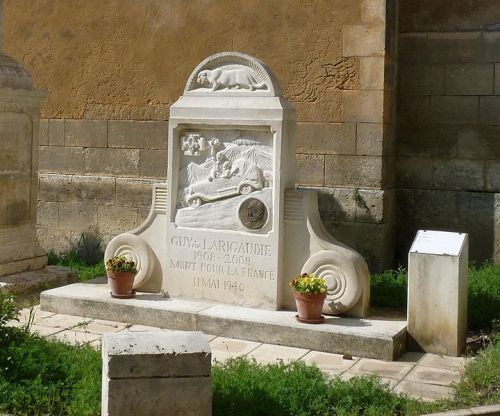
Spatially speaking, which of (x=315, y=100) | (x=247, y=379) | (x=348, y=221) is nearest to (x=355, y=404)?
(x=247, y=379)

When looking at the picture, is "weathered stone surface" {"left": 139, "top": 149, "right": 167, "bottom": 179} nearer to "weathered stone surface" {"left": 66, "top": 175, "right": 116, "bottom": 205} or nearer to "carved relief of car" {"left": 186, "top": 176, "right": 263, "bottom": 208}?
"weathered stone surface" {"left": 66, "top": 175, "right": 116, "bottom": 205}

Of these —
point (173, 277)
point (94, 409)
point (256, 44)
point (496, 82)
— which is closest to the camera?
point (94, 409)

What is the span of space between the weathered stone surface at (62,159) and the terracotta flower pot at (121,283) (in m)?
3.37

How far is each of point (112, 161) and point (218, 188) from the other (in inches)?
128

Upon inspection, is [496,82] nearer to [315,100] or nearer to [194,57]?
[315,100]

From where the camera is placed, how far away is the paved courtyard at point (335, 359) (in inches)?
211

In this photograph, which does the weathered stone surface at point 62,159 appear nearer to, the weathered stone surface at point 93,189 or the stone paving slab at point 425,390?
the weathered stone surface at point 93,189

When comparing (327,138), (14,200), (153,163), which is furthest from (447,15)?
(14,200)

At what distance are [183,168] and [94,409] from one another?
3.12 metres

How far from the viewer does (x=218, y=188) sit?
704 centimetres

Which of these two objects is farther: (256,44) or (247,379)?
(256,44)

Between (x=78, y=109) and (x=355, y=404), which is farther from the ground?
(x=78, y=109)

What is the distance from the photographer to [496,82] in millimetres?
8461

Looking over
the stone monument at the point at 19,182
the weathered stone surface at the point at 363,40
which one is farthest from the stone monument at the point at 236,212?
the weathered stone surface at the point at 363,40
